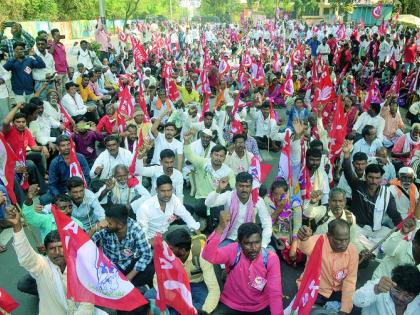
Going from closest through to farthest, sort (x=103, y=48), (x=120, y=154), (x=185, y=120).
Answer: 1. (x=120, y=154)
2. (x=185, y=120)
3. (x=103, y=48)

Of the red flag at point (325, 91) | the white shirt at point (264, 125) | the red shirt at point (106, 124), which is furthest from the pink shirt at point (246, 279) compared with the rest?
the red flag at point (325, 91)

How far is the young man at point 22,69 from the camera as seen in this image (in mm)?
8102

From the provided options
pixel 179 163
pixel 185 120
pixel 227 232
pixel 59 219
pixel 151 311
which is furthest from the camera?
pixel 185 120

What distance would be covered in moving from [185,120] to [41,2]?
29.5m

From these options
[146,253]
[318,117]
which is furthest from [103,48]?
[146,253]

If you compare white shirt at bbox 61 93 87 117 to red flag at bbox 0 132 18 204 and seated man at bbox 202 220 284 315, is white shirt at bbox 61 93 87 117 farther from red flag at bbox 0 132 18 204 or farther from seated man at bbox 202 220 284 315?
seated man at bbox 202 220 284 315

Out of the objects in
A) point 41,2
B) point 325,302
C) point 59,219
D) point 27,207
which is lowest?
point 325,302

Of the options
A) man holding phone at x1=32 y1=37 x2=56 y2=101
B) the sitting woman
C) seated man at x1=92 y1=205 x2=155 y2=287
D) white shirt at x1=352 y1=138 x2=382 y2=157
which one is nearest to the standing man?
man holding phone at x1=32 y1=37 x2=56 y2=101

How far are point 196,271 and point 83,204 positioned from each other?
1.61m

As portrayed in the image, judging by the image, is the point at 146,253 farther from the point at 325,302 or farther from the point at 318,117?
the point at 318,117

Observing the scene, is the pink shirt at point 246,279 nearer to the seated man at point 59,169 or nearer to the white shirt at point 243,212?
the white shirt at point 243,212

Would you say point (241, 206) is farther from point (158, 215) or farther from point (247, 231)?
point (247, 231)

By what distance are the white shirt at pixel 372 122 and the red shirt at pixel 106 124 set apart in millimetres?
4578

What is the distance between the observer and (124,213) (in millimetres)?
3709
